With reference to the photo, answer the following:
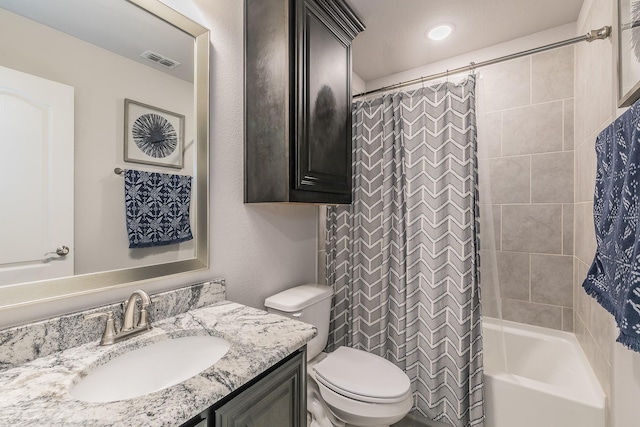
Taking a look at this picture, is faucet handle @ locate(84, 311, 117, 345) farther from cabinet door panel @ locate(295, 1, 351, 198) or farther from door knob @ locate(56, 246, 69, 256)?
cabinet door panel @ locate(295, 1, 351, 198)

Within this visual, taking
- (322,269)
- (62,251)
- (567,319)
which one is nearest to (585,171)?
(567,319)

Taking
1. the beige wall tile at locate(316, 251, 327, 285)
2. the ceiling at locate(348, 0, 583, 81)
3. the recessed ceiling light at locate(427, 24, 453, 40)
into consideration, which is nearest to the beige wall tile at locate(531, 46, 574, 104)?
the ceiling at locate(348, 0, 583, 81)

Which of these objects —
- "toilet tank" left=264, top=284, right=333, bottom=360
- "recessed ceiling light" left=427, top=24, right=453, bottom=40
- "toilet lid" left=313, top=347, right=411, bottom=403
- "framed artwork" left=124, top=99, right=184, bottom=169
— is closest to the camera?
"framed artwork" left=124, top=99, right=184, bottom=169

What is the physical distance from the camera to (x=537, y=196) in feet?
6.18

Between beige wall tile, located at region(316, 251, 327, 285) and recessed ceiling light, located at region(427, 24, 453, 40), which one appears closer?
recessed ceiling light, located at region(427, 24, 453, 40)

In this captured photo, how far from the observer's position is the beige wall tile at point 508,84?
1909mm

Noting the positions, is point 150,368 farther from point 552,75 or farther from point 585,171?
point 552,75

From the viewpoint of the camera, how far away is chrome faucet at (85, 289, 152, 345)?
32.7 inches

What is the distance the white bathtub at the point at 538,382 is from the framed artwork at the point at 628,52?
1212 millimetres

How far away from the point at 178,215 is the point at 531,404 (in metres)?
1.86

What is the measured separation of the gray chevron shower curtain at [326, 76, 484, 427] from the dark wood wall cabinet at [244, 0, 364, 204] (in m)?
0.40

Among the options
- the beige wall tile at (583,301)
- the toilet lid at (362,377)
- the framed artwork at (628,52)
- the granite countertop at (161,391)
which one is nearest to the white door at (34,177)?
the granite countertop at (161,391)

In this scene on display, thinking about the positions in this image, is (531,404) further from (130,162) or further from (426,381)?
(130,162)

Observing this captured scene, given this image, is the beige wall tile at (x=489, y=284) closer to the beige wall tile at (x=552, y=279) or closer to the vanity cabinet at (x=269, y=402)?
the beige wall tile at (x=552, y=279)
